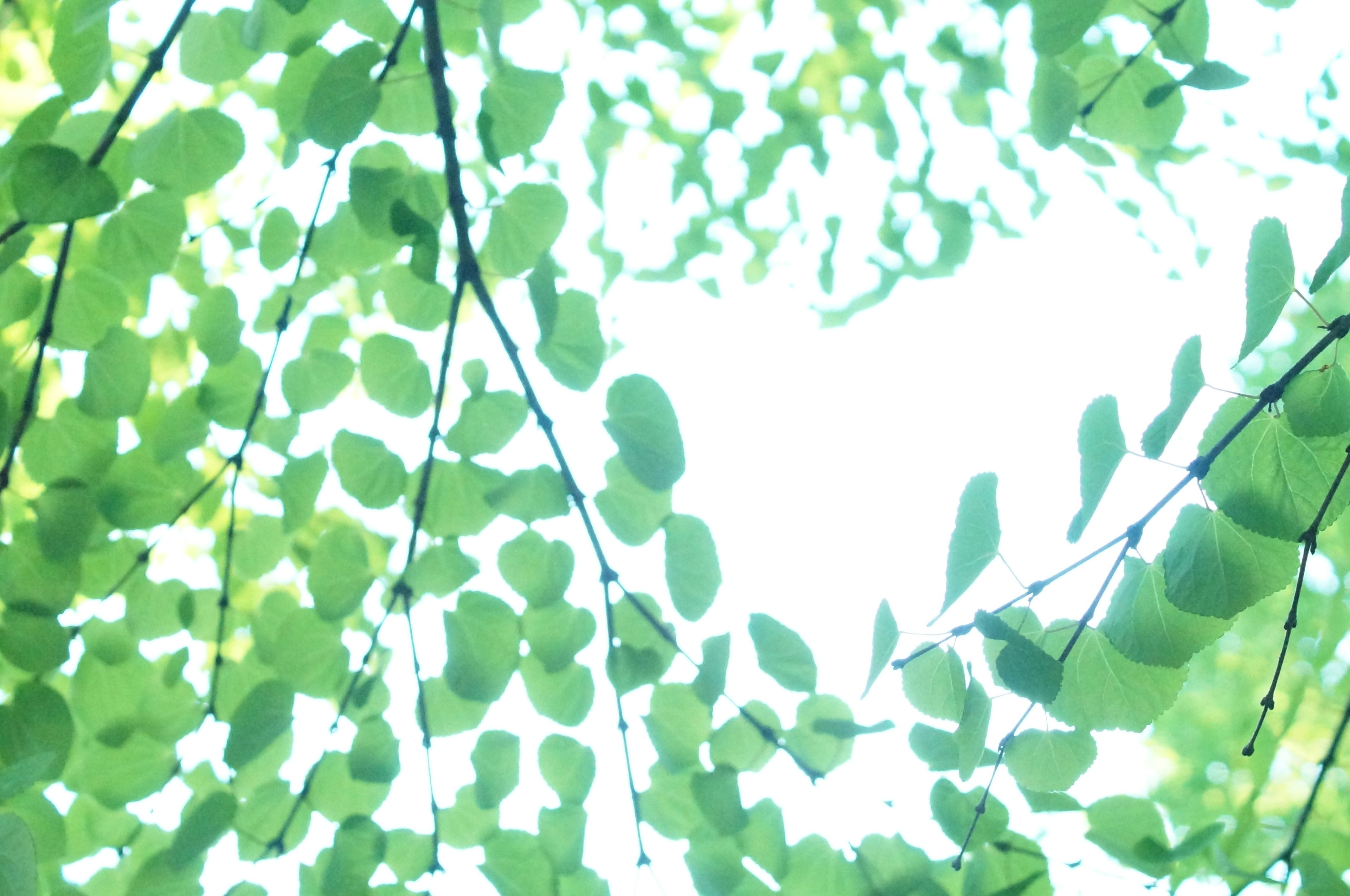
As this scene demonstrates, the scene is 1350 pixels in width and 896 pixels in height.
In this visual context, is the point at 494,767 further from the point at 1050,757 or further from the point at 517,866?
the point at 1050,757

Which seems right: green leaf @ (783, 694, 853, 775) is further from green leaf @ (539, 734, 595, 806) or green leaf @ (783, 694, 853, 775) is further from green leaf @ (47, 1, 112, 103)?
green leaf @ (47, 1, 112, 103)

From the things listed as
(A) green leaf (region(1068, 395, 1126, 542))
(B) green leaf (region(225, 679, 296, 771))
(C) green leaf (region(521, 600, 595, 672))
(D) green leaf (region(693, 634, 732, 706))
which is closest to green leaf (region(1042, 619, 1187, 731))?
(A) green leaf (region(1068, 395, 1126, 542))

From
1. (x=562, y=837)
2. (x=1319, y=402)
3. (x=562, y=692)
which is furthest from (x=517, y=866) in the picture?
(x=1319, y=402)

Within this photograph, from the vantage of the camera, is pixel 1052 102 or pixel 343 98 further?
pixel 1052 102

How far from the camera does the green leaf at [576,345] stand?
2.62ft

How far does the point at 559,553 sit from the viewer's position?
0.85 meters

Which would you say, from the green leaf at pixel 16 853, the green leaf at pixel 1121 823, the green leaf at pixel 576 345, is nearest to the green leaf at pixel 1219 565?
the green leaf at pixel 1121 823

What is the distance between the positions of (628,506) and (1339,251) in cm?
56

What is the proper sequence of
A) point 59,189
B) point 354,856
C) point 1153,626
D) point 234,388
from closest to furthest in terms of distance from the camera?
point 1153,626 < point 59,189 < point 354,856 < point 234,388

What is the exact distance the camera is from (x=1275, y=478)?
0.57 metres

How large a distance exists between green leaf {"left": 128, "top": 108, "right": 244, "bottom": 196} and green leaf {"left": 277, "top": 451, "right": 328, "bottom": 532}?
260mm

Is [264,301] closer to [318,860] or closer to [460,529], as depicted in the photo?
[460,529]

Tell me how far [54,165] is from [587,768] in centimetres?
67

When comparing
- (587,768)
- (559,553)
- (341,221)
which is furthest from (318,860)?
(341,221)
